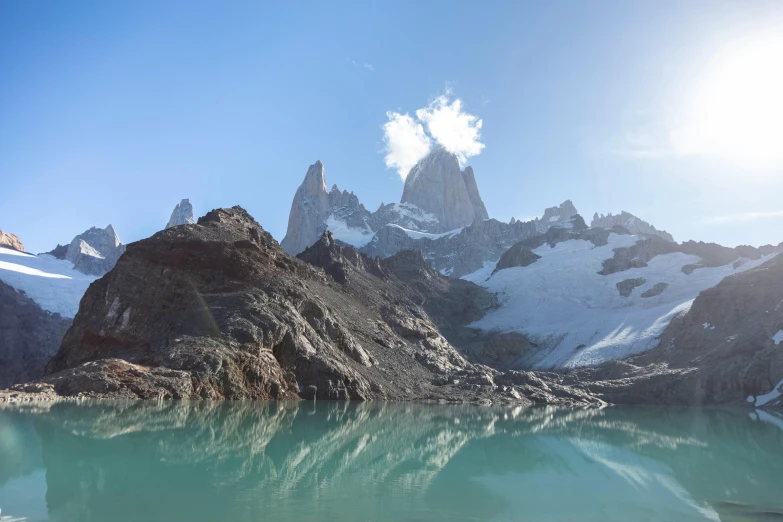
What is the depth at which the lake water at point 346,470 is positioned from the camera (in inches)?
550

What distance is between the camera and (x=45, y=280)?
150750 millimetres

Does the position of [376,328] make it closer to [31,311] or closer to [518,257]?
[31,311]

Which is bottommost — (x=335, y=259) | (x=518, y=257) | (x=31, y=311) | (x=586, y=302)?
(x=31, y=311)

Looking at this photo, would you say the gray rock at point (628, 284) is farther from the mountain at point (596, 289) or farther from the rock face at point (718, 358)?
the rock face at point (718, 358)

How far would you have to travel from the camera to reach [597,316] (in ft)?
402

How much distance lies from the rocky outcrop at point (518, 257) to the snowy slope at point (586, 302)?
3846mm

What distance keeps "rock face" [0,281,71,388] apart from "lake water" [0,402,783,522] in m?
86.8

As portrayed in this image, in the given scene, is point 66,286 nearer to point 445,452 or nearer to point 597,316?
point 597,316

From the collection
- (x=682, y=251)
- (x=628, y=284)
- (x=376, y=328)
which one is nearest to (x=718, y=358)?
(x=376, y=328)

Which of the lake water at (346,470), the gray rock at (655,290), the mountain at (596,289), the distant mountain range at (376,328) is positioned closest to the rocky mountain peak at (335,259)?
the distant mountain range at (376,328)

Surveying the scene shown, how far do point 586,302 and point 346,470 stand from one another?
127 m

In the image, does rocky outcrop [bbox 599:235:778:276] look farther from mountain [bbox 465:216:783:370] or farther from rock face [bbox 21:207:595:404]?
rock face [bbox 21:207:595:404]

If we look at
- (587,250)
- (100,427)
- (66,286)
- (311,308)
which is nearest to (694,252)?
(587,250)

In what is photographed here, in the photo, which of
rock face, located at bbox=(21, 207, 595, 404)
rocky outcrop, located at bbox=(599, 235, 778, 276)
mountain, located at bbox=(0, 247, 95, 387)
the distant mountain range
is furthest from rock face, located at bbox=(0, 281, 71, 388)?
rocky outcrop, located at bbox=(599, 235, 778, 276)
